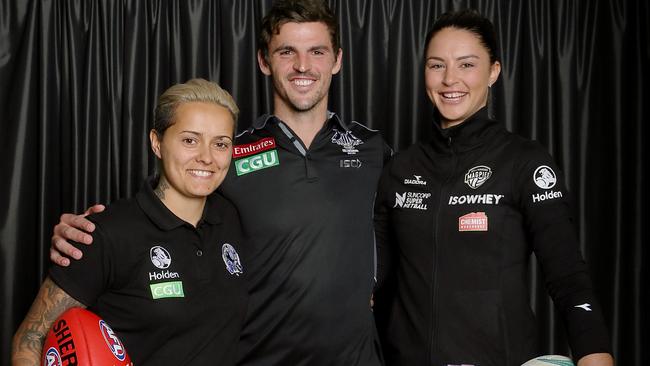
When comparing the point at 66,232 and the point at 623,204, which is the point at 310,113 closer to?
the point at 66,232

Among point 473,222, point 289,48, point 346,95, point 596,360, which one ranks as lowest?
→ point 596,360

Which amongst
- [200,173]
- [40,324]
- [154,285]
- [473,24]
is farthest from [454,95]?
[40,324]

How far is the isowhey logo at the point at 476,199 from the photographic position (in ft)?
5.68

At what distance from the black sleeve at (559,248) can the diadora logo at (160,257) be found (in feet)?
2.85

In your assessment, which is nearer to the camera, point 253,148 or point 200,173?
point 200,173

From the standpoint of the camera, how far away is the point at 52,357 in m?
1.48

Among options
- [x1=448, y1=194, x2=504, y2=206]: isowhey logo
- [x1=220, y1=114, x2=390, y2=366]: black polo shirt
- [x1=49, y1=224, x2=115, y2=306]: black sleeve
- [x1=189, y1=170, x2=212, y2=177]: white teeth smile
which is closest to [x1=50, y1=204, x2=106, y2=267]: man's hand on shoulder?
[x1=49, y1=224, x2=115, y2=306]: black sleeve

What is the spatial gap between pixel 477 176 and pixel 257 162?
641 mm

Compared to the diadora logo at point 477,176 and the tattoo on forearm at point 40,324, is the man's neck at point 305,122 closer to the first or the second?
the diadora logo at point 477,176

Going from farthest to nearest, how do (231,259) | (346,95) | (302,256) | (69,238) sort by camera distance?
(346,95)
(302,256)
(231,259)
(69,238)

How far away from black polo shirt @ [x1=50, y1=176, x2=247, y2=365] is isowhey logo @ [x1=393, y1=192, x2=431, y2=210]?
1.74ft

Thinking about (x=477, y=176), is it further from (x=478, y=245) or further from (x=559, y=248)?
(x=559, y=248)

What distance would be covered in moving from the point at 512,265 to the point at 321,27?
905 millimetres

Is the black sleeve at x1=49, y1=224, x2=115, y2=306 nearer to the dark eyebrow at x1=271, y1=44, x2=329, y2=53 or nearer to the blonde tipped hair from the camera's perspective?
the blonde tipped hair
